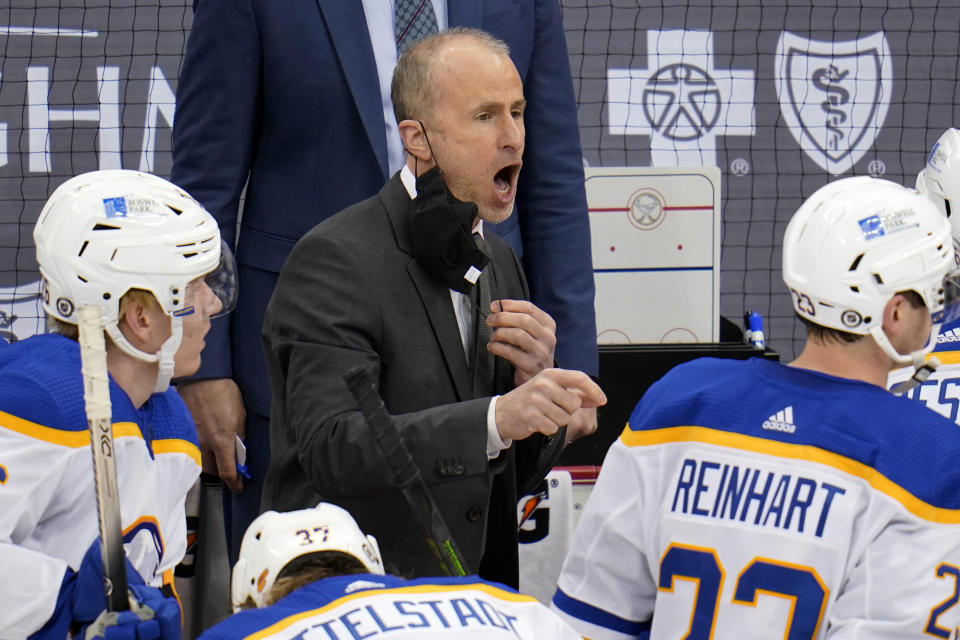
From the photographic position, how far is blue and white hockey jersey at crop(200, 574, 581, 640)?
1.81 meters

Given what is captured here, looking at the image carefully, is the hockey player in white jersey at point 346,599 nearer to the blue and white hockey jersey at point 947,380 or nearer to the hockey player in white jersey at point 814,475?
the hockey player in white jersey at point 814,475

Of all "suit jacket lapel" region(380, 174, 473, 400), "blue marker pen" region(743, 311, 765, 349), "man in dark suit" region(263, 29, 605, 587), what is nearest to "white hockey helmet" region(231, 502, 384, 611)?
"man in dark suit" region(263, 29, 605, 587)

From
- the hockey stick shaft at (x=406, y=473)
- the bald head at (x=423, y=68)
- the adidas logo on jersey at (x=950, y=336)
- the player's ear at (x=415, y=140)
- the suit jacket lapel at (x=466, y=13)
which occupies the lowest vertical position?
the hockey stick shaft at (x=406, y=473)

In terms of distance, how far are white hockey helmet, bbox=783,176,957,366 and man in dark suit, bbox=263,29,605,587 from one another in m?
0.43

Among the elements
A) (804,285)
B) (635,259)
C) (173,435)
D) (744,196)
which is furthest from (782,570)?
(744,196)

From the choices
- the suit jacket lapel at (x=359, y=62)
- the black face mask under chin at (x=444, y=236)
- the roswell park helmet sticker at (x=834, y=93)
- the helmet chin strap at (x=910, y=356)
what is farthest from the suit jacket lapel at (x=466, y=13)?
the roswell park helmet sticker at (x=834, y=93)

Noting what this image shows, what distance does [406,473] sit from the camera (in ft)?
8.49

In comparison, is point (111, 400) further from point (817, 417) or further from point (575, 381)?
point (817, 417)

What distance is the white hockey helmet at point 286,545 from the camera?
211cm

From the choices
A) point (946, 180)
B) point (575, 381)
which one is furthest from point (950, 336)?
point (575, 381)

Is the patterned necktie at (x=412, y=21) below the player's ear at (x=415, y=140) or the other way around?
the other way around

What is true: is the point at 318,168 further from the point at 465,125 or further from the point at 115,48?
the point at 115,48

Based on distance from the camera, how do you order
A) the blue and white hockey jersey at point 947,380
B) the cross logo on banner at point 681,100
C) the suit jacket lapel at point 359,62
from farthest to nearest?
the cross logo on banner at point 681,100 < the suit jacket lapel at point 359,62 < the blue and white hockey jersey at point 947,380

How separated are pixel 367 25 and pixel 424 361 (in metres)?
0.96
